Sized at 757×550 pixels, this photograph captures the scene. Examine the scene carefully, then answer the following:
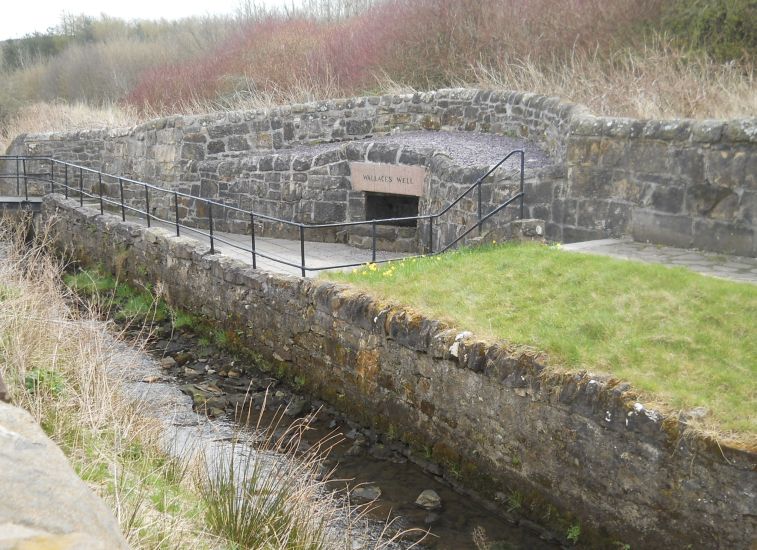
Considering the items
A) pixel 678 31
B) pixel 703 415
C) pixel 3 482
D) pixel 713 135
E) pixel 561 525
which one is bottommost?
pixel 561 525

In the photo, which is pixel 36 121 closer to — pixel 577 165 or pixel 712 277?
pixel 577 165

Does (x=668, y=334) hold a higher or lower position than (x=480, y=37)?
lower

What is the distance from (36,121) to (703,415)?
23514mm

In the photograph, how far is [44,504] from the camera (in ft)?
7.99

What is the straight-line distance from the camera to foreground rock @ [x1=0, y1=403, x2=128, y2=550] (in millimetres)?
2326

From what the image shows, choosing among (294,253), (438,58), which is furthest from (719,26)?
(294,253)

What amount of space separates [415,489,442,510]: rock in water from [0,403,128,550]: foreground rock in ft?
15.3

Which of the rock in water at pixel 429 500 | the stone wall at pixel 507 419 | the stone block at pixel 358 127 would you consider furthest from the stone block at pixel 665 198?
the stone block at pixel 358 127

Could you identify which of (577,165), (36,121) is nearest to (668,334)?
(577,165)

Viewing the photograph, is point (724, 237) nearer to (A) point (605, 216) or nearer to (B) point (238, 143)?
(A) point (605, 216)

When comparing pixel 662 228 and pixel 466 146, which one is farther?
pixel 466 146

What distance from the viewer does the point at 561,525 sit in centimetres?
636

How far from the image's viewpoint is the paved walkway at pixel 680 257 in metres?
7.84

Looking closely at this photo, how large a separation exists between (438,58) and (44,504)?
1631 cm
